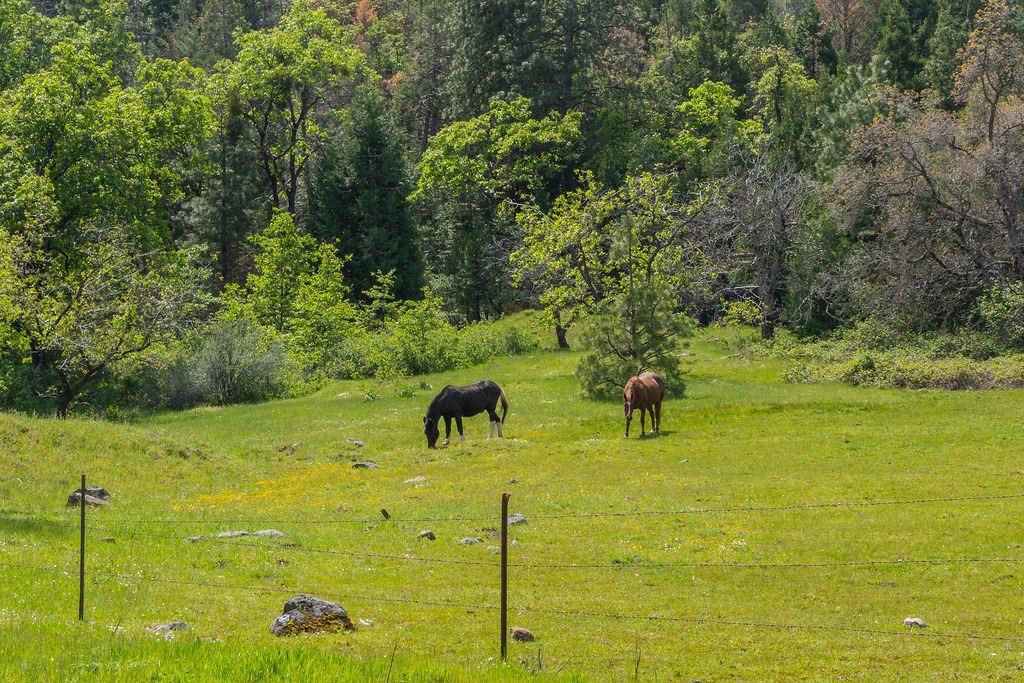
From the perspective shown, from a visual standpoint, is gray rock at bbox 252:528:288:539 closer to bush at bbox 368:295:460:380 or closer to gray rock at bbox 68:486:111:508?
gray rock at bbox 68:486:111:508

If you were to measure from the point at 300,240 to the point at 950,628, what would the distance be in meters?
65.5

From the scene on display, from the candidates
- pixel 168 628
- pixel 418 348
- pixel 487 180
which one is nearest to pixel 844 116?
pixel 487 180

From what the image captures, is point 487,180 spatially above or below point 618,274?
above

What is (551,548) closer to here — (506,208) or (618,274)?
(618,274)

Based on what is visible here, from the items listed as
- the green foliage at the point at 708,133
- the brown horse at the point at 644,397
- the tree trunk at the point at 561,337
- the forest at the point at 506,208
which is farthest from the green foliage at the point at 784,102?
the brown horse at the point at 644,397

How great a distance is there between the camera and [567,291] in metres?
59.8

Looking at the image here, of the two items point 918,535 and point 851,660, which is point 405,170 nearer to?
point 918,535

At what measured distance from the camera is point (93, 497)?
28609mm

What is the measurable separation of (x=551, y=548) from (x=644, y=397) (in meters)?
17.1

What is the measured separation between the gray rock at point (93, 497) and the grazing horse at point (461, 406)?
1293 centimetres

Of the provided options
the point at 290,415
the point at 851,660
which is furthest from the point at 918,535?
the point at 290,415

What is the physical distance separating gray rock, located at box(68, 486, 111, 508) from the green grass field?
55cm

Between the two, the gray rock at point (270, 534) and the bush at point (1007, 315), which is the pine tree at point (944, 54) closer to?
the bush at point (1007, 315)

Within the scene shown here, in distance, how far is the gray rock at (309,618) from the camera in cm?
1577
